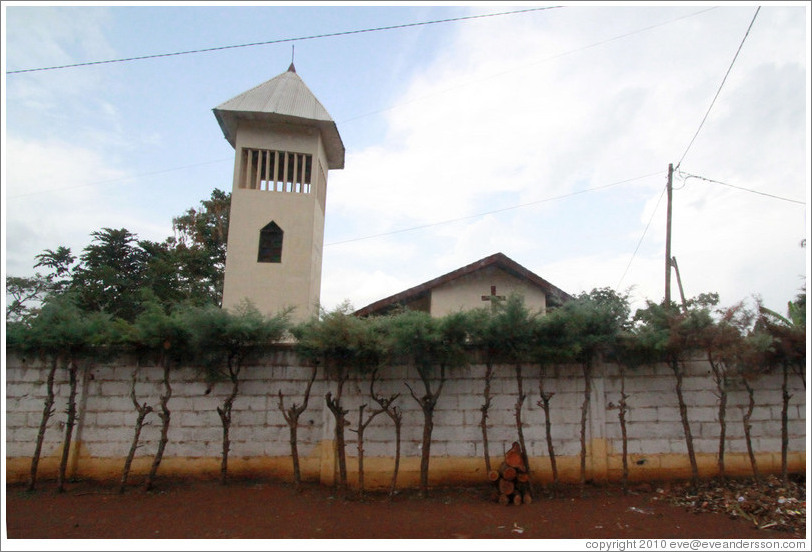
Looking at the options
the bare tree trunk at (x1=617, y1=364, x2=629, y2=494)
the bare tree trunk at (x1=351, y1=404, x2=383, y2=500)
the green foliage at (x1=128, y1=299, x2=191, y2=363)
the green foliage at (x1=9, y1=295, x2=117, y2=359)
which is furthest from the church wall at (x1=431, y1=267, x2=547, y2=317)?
the green foliage at (x1=9, y1=295, x2=117, y2=359)

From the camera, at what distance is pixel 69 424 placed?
6.89 meters

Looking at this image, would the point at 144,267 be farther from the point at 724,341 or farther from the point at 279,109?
the point at 724,341

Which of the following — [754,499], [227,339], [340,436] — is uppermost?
[227,339]

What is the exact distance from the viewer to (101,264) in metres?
22.0

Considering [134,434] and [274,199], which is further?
[274,199]

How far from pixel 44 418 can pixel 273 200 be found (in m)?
10.1

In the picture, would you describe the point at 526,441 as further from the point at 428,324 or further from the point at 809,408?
the point at 809,408

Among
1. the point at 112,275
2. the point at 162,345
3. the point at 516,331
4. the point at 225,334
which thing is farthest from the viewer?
the point at 112,275

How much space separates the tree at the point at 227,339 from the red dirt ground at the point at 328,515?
90 cm

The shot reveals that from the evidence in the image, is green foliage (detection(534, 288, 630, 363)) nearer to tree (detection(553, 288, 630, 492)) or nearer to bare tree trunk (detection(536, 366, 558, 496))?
tree (detection(553, 288, 630, 492))

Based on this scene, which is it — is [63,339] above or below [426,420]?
above

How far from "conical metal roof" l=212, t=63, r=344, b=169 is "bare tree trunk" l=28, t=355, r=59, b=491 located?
34.1ft

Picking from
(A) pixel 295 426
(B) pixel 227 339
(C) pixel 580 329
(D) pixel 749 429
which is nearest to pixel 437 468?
(A) pixel 295 426

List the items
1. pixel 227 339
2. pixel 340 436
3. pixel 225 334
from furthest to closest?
1. pixel 227 339
2. pixel 225 334
3. pixel 340 436
